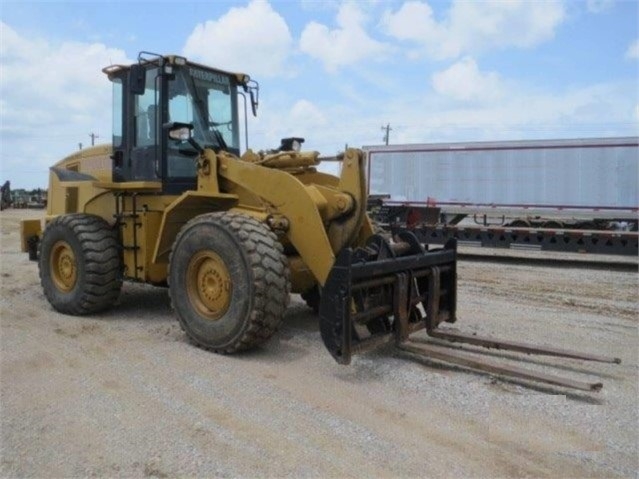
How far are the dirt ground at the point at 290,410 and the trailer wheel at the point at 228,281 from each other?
27 cm

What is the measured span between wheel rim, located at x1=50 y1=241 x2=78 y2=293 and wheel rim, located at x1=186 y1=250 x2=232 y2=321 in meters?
2.12

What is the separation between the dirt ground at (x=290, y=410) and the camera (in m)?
3.58

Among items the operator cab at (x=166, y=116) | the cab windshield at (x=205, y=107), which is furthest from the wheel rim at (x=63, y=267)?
the cab windshield at (x=205, y=107)

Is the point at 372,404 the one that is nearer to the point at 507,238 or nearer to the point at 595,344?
the point at 595,344

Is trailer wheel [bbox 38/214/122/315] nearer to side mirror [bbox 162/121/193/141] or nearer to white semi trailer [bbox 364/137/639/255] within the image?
side mirror [bbox 162/121/193/141]

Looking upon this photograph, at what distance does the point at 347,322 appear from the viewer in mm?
4844

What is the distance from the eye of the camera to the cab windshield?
7.00 metres

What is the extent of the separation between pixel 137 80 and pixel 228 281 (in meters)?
A: 2.55

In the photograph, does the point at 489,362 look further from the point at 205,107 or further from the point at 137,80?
the point at 137,80

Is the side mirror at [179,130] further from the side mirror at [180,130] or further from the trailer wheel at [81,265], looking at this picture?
the trailer wheel at [81,265]

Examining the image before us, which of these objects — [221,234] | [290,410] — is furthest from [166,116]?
[290,410]

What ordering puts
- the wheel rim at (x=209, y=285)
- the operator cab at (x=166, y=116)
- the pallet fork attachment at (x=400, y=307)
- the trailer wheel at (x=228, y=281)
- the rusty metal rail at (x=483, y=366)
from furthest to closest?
the operator cab at (x=166, y=116)
the wheel rim at (x=209, y=285)
the trailer wheel at (x=228, y=281)
the pallet fork attachment at (x=400, y=307)
the rusty metal rail at (x=483, y=366)

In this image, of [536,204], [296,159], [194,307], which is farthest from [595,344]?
[536,204]

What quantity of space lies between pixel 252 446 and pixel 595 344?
14.0 feet
